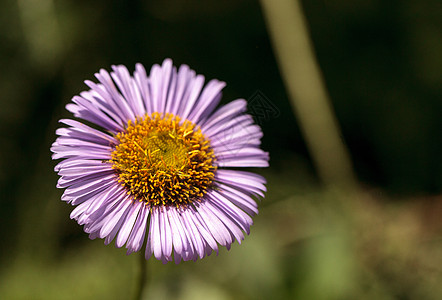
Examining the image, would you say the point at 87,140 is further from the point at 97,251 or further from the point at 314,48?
the point at 314,48

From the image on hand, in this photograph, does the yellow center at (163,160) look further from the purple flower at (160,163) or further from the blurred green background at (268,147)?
the blurred green background at (268,147)

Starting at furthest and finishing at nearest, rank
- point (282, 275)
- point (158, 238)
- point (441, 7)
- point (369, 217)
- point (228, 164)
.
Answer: point (441, 7) → point (369, 217) → point (282, 275) → point (228, 164) → point (158, 238)

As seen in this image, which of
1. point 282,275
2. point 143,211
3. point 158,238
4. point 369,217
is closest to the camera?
point 158,238

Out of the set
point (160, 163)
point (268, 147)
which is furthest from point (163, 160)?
point (268, 147)

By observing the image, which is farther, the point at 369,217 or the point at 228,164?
the point at 369,217

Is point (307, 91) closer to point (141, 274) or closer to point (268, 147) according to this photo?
point (268, 147)

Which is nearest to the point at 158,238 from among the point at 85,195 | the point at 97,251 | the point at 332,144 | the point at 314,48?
the point at 85,195

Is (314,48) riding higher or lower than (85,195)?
higher

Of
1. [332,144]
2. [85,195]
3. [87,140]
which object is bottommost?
[332,144]
